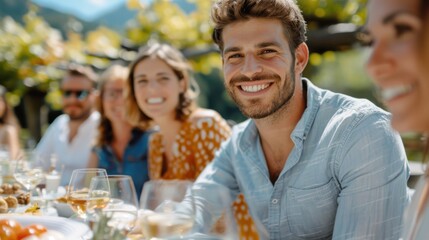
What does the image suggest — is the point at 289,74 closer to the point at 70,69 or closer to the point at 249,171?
the point at 249,171

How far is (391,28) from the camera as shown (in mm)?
1012

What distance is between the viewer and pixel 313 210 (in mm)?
1807

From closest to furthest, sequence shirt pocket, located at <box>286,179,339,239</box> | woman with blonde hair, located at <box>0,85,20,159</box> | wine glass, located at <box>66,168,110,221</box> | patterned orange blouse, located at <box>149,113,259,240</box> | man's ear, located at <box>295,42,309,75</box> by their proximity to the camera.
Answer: wine glass, located at <box>66,168,110,221</box> < shirt pocket, located at <box>286,179,339,239</box> < man's ear, located at <box>295,42,309,75</box> < patterned orange blouse, located at <box>149,113,259,240</box> < woman with blonde hair, located at <box>0,85,20,159</box>

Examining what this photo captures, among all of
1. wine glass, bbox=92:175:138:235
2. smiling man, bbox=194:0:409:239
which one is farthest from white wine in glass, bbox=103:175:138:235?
smiling man, bbox=194:0:409:239

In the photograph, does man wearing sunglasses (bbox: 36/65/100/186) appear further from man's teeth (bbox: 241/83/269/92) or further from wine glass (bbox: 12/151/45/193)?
man's teeth (bbox: 241/83/269/92)

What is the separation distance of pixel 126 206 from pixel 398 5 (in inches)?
37.2

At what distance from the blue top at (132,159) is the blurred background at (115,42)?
1.67 meters

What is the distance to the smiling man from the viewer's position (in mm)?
1604

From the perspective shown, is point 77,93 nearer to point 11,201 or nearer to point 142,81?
point 142,81

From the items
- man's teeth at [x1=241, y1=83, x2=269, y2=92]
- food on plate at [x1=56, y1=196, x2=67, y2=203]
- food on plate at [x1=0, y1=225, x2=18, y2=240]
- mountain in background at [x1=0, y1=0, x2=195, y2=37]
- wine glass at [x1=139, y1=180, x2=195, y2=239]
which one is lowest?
food on plate at [x1=56, y1=196, x2=67, y2=203]

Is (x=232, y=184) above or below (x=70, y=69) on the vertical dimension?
below

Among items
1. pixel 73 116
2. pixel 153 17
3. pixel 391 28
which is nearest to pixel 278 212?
pixel 391 28

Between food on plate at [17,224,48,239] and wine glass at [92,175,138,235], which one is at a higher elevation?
wine glass at [92,175,138,235]

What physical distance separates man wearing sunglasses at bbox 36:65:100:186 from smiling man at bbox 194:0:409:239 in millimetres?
2558
